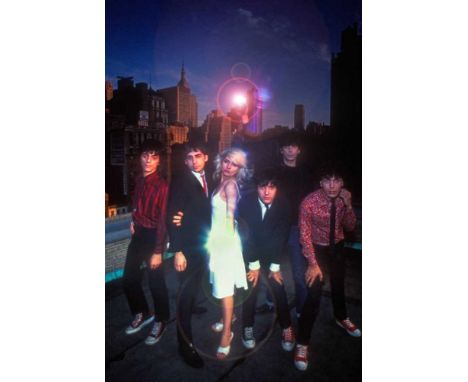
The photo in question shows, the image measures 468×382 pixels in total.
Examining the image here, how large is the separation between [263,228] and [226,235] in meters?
0.24

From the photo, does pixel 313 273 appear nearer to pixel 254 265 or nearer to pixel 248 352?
pixel 254 265

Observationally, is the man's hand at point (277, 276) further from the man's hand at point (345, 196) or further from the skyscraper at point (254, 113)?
the skyscraper at point (254, 113)

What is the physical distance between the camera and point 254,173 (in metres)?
2.10

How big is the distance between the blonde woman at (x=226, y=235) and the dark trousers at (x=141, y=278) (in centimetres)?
45

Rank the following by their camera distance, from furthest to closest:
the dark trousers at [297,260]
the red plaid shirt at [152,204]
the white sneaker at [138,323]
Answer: the white sneaker at [138,323], the red plaid shirt at [152,204], the dark trousers at [297,260]

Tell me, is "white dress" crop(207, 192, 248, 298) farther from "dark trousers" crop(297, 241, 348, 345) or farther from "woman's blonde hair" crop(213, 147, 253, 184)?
"dark trousers" crop(297, 241, 348, 345)

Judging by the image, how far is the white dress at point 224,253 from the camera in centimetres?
213

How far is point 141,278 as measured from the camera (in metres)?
2.42

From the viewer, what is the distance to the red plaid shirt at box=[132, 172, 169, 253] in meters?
2.26

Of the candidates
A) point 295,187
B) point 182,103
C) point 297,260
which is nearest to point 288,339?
point 297,260

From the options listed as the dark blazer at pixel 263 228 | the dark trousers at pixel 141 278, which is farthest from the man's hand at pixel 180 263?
the dark blazer at pixel 263 228

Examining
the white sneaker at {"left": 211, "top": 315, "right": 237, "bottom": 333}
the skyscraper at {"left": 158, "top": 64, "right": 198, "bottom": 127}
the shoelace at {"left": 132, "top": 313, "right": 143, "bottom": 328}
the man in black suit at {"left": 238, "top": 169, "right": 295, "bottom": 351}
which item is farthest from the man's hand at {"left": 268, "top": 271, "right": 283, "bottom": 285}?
the skyscraper at {"left": 158, "top": 64, "right": 198, "bottom": 127}

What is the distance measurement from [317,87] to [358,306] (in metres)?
1.49
